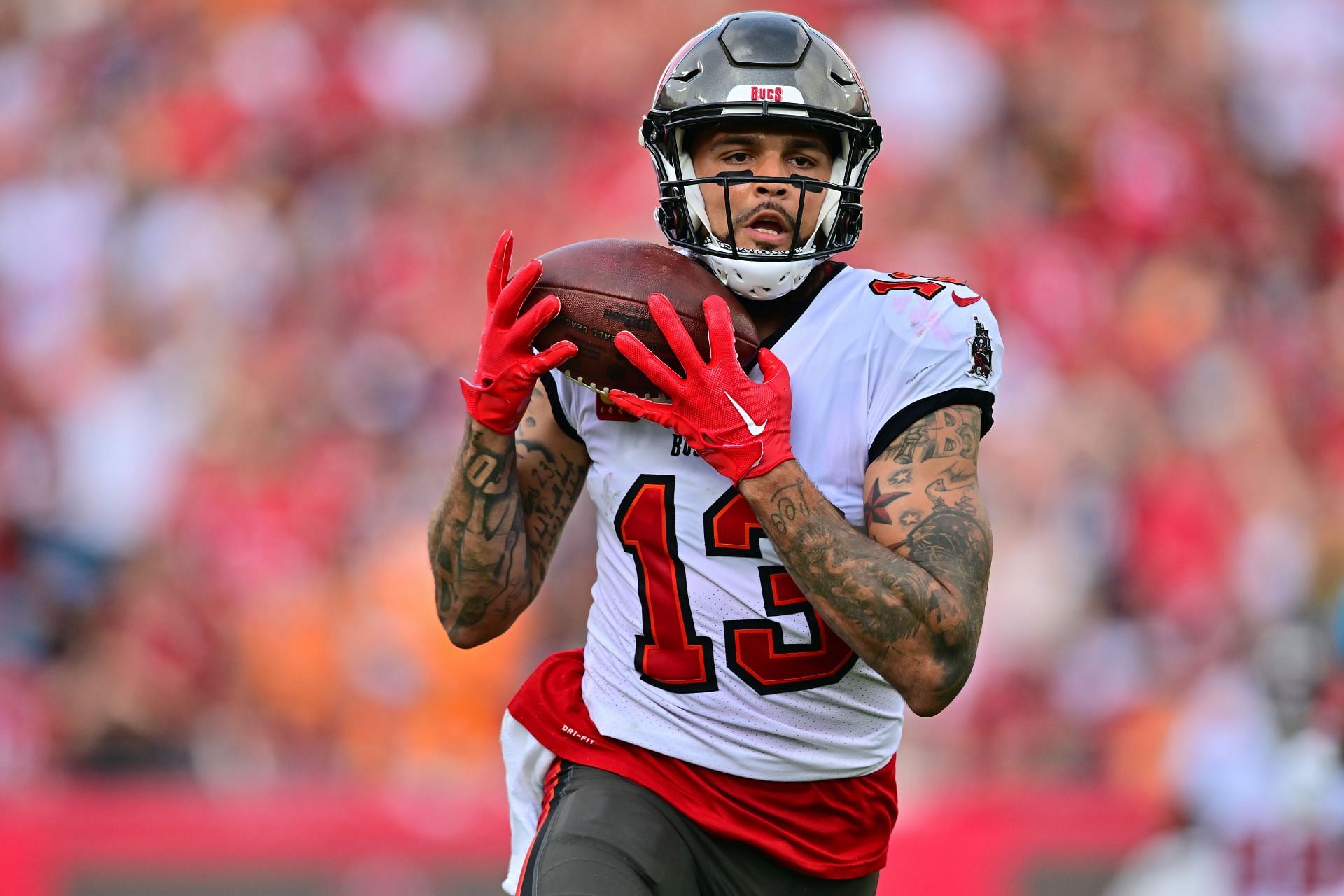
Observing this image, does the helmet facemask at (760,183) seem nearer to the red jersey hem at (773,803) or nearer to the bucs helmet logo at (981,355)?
the bucs helmet logo at (981,355)

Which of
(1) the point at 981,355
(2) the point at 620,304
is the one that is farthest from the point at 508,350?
(1) the point at 981,355

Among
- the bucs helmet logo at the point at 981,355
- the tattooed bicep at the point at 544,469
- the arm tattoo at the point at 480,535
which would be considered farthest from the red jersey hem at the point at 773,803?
the bucs helmet logo at the point at 981,355

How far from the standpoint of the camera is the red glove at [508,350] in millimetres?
3074

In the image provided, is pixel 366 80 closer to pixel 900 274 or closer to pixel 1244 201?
pixel 1244 201

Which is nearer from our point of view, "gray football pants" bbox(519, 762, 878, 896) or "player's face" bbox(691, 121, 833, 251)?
"gray football pants" bbox(519, 762, 878, 896)

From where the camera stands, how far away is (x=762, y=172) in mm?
3160

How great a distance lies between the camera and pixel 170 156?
968cm

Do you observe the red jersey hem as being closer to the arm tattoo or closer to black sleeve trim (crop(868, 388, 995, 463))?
the arm tattoo

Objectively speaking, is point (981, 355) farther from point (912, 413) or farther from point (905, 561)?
point (905, 561)

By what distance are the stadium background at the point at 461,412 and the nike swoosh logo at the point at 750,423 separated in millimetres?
3410

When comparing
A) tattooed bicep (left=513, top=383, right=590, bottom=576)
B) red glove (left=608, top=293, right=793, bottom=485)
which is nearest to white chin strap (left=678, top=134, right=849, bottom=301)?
red glove (left=608, top=293, right=793, bottom=485)

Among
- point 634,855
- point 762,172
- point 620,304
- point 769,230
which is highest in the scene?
point 762,172

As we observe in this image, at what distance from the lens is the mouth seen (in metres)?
3.11

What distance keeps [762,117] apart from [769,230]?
20cm
